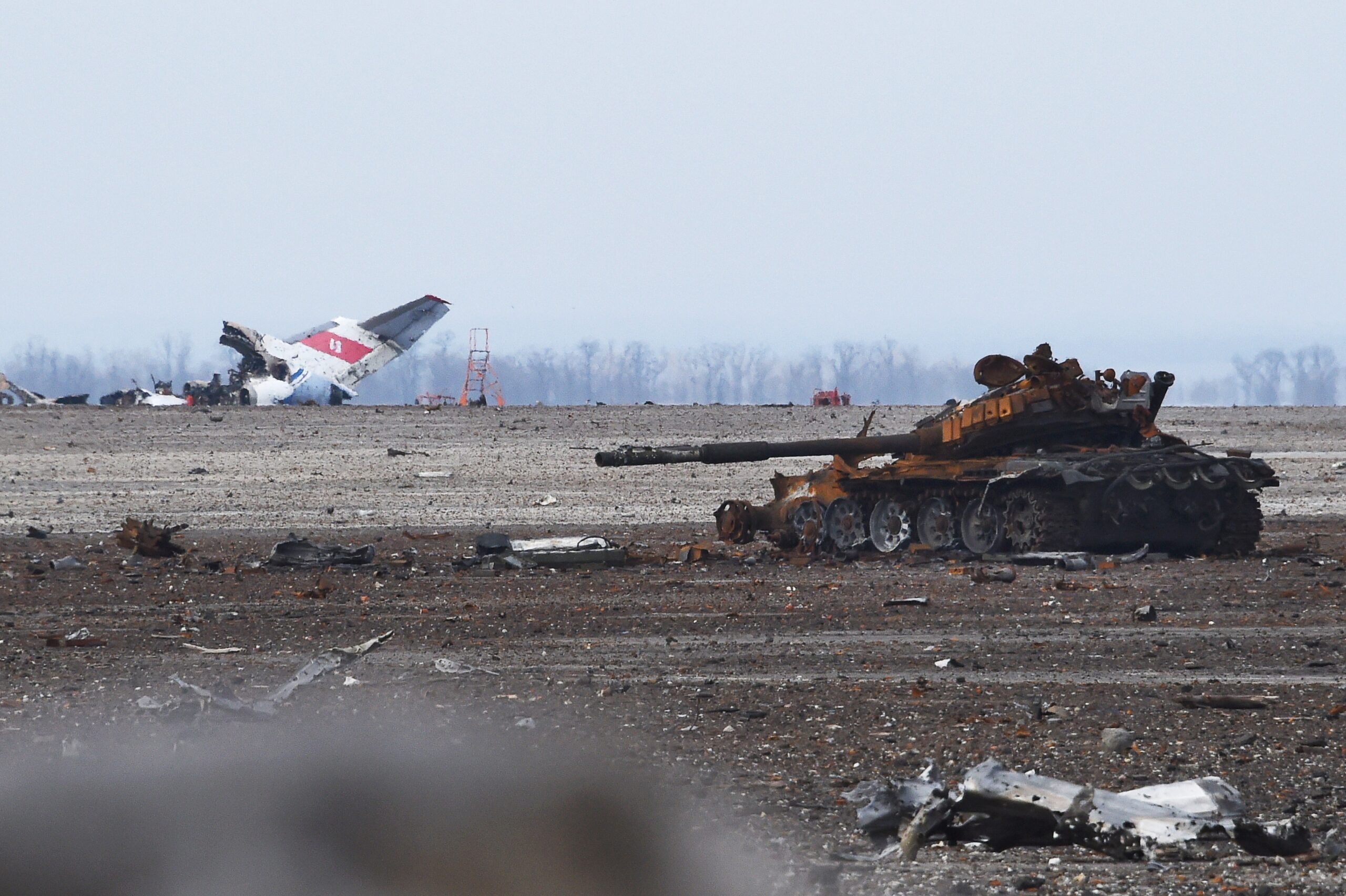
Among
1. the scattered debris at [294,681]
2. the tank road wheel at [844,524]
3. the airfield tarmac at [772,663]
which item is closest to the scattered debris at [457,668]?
the airfield tarmac at [772,663]

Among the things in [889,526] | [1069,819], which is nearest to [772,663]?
[1069,819]

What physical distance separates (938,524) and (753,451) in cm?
260

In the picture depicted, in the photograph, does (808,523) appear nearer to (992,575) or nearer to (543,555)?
(543,555)

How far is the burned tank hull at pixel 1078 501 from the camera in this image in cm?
1905

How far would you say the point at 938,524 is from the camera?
2091 cm

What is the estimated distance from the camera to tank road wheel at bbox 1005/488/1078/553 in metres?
19.0

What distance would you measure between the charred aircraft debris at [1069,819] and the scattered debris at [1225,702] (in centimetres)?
234

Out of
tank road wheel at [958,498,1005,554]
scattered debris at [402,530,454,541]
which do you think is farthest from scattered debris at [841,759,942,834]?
scattered debris at [402,530,454,541]

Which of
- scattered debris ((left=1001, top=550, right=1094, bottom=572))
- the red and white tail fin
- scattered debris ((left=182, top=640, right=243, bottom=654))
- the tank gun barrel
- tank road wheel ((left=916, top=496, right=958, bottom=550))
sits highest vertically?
the red and white tail fin

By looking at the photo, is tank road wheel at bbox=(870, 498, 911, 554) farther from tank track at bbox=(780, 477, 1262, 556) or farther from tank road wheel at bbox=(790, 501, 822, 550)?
tank track at bbox=(780, 477, 1262, 556)

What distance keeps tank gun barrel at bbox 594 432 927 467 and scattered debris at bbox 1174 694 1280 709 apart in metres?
11.3

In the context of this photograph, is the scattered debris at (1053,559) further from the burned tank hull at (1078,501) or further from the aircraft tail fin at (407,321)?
the aircraft tail fin at (407,321)

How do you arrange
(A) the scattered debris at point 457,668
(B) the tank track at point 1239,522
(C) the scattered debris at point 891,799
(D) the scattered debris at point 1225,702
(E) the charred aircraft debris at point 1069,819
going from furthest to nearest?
1. (B) the tank track at point 1239,522
2. (A) the scattered debris at point 457,668
3. (D) the scattered debris at point 1225,702
4. (C) the scattered debris at point 891,799
5. (E) the charred aircraft debris at point 1069,819

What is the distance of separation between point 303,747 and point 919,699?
144 inches
